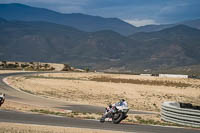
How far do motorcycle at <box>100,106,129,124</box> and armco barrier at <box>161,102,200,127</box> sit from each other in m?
3.60

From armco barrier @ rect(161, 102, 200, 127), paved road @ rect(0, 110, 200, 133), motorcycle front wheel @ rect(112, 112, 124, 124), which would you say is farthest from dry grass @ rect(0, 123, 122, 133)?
armco barrier @ rect(161, 102, 200, 127)

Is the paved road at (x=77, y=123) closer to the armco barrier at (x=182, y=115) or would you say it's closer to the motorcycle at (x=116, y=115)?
the motorcycle at (x=116, y=115)

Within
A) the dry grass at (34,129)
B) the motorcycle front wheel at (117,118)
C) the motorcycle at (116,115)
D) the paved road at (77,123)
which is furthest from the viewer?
the motorcycle front wheel at (117,118)

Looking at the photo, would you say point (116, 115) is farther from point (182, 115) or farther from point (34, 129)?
point (34, 129)

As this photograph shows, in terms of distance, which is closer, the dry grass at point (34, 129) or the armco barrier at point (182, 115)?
the dry grass at point (34, 129)

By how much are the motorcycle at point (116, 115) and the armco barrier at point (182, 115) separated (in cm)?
360

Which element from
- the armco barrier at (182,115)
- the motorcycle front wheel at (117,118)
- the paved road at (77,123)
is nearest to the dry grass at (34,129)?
the paved road at (77,123)

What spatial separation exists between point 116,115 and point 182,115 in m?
4.16

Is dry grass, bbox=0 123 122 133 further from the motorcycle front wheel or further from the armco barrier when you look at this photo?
the armco barrier

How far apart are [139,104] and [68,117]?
16.0 meters

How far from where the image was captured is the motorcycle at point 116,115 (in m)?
19.7

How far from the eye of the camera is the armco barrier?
20.7 m

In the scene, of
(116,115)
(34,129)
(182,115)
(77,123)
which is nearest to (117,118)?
(116,115)

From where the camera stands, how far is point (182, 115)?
70.0 ft
